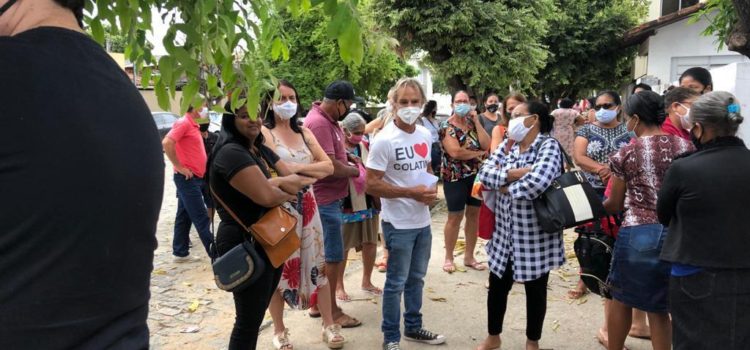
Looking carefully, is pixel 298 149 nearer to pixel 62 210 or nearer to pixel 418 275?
pixel 418 275

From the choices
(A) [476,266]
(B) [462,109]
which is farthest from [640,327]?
(B) [462,109]

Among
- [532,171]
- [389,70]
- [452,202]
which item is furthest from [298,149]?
[389,70]

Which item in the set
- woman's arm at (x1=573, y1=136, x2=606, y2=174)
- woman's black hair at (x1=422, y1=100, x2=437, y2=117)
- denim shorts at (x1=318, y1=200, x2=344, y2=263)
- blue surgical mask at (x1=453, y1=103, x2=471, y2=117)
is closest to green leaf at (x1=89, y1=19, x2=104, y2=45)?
denim shorts at (x1=318, y1=200, x2=344, y2=263)

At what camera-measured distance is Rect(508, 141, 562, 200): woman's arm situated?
3781 mm

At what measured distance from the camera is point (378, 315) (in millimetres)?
4969

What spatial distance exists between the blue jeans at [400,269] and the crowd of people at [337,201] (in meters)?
0.01

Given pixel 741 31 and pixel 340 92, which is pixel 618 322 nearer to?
pixel 741 31

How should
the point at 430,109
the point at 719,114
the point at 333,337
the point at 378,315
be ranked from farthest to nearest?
the point at 430,109, the point at 378,315, the point at 333,337, the point at 719,114

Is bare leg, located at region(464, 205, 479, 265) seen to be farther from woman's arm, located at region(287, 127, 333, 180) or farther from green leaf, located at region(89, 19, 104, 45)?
green leaf, located at region(89, 19, 104, 45)

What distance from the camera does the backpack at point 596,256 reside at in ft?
12.6

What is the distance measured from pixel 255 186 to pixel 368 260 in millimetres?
2535

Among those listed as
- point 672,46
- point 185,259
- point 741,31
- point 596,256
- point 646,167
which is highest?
point 672,46

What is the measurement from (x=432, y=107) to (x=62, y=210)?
21.5 ft

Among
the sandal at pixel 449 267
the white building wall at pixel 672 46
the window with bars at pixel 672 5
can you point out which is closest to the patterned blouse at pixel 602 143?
the sandal at pixel 449 267
